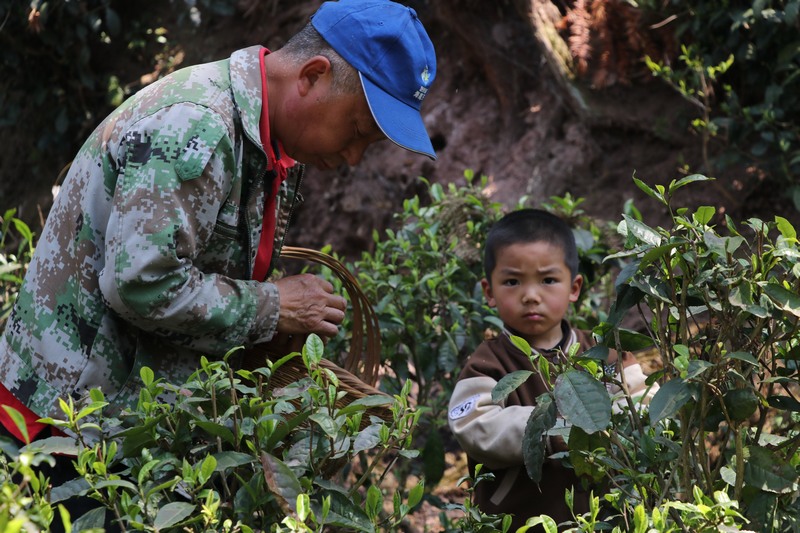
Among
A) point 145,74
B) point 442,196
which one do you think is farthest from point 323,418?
point 145,74

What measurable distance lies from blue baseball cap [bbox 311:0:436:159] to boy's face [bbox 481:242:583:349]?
Answer: 68 centimetres

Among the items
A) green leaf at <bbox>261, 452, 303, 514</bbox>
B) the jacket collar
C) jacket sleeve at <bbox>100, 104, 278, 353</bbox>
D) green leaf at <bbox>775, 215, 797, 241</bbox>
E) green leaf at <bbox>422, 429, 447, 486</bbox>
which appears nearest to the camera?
green leaf at <bbox>261, 452, 303, 514</bbox>

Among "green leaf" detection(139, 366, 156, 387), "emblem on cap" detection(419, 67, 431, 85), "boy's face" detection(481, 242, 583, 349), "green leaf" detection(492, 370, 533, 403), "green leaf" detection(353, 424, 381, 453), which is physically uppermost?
"emblem on cap" detection(419, 67, 431, 85)

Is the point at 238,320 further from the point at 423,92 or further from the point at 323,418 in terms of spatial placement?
the point at 423,92

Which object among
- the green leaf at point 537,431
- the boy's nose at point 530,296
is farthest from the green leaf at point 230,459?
the boy's nose at point 530,296

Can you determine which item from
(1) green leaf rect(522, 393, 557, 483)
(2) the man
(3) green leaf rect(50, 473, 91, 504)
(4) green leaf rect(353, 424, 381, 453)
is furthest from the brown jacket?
(3) green leaf rect(50, 473, 91, 504)

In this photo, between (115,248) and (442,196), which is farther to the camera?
(442,196)

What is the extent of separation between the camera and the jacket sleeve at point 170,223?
211 centimetres

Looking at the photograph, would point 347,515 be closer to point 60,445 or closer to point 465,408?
point 60,445

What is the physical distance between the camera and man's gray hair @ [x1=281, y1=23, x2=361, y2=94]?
2375 millimetres

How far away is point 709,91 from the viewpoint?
4.97 metres

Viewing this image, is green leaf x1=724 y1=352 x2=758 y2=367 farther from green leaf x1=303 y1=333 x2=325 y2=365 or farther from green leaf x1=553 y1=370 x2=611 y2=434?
green leaf x1=303 y1=333 x2=325 y2=365

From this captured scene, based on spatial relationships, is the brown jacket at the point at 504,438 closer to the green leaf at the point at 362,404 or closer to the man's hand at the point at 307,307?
the man's hand at the point at 307,307

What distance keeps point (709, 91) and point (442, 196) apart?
169 cm
